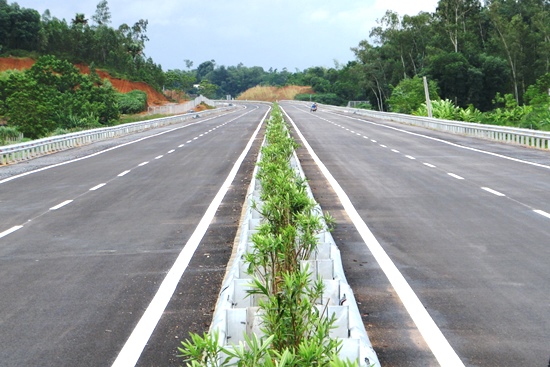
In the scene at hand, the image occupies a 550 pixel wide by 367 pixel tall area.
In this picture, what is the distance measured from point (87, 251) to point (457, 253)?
214 inches

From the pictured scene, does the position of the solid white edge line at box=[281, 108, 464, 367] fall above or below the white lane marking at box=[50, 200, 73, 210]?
above

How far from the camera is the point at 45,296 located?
925 centimetres

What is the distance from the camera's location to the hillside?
103m

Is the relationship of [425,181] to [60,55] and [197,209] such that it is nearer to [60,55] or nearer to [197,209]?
[197,209]

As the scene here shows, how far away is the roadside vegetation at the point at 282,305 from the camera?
12.9 ft

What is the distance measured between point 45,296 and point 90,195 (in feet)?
34.4

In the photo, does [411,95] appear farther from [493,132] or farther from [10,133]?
[493,132]

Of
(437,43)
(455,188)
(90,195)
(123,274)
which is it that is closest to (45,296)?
(123,274)

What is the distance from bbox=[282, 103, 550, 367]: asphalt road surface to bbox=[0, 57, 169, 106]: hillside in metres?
86.8

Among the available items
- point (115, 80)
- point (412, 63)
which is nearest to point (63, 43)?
point (115, 80)

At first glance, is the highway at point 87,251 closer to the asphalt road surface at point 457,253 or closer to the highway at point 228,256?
→ the highway at point 228,256

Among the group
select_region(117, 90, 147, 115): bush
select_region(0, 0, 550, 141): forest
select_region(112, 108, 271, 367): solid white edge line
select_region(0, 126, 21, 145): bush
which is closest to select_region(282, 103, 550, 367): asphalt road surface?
select_region(112, 108, 271, 367): solid white edge line

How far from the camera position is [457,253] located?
11250mm

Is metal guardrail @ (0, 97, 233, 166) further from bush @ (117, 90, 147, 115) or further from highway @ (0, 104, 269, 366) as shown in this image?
bush @ (117, 90, 147, 115)
